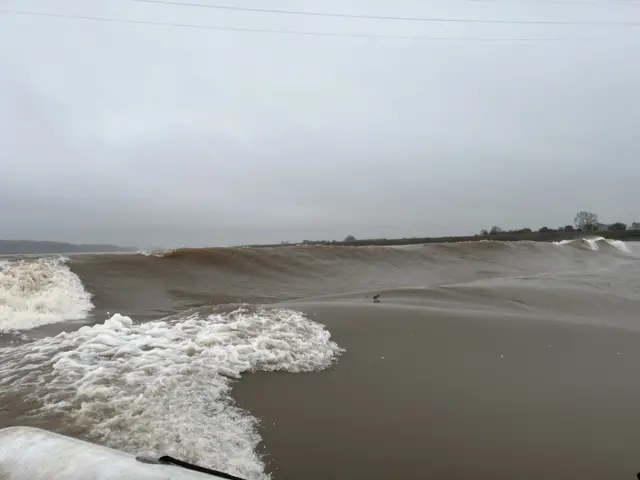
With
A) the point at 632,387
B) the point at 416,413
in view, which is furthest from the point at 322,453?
the point at 632,387

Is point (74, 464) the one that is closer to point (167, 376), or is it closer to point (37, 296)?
point (167, 376)

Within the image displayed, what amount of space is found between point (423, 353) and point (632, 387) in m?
2.07

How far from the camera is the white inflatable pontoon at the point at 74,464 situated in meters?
1.83

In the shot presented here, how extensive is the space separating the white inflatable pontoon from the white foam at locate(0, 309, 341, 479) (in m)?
0.61

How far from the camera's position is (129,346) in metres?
4.41

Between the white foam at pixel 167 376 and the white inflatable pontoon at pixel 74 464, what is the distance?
61cm

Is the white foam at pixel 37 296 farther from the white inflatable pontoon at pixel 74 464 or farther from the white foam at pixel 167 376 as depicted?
the white inflatable pontoon at pixel 74 464

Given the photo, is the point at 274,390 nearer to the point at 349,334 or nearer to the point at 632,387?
the point at 349,334

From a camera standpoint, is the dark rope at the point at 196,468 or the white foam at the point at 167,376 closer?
the dark rope at the point at 196,468

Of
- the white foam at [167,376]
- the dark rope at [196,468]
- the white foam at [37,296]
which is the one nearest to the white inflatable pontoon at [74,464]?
the dark rope at [196,468]

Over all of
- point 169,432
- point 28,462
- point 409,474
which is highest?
point 28,462

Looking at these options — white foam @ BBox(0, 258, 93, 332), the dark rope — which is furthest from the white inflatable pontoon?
white foam @ BBox(0, 258, 93, 332)

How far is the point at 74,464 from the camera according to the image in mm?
1909

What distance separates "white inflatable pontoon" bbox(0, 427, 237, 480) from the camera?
71.9 inches
